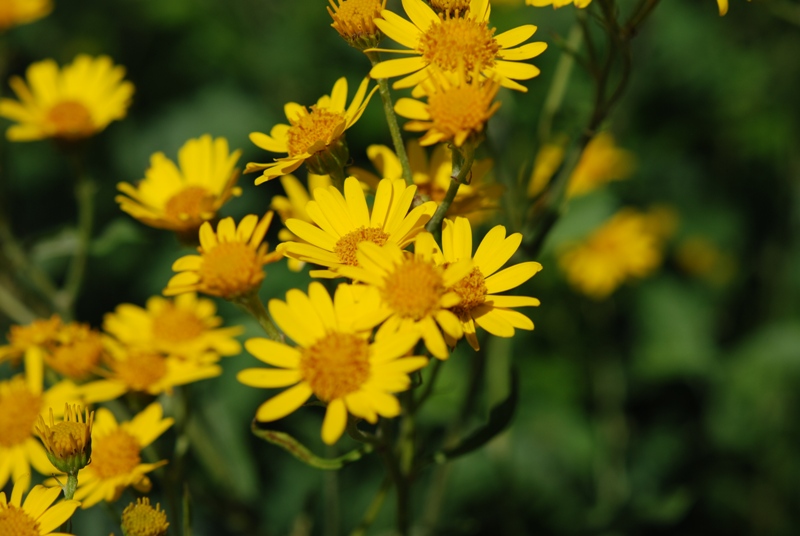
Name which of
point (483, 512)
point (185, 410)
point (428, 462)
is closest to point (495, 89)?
point (428, 462)

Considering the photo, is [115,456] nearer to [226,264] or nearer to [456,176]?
[226,264]

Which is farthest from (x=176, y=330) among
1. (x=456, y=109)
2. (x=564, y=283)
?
(x=564, y=283)

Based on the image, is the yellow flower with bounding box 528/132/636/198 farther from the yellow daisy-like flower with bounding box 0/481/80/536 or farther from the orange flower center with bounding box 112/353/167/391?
the yellow daisy-like flower with bounding box 0/481/80/536

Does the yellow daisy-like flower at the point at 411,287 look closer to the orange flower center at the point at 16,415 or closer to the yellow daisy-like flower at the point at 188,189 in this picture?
the yellow daisy-like flower at the point at 188,189

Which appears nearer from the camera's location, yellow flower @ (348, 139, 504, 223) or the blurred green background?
yellow flower @ (348, 139, 504, 223)

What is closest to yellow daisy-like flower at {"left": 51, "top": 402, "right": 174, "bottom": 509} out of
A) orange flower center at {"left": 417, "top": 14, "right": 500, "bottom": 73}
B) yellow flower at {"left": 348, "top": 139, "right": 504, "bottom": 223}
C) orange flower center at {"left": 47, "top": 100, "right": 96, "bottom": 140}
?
yellow flower at {"left": 348, "top": 139, "right": 504, "bottom": 223}

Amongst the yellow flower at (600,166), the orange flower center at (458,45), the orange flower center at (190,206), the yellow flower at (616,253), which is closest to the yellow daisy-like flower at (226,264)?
the orange flower center at (190,206)

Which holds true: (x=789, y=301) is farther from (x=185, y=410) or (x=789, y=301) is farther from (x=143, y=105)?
(x=143, y=105)
